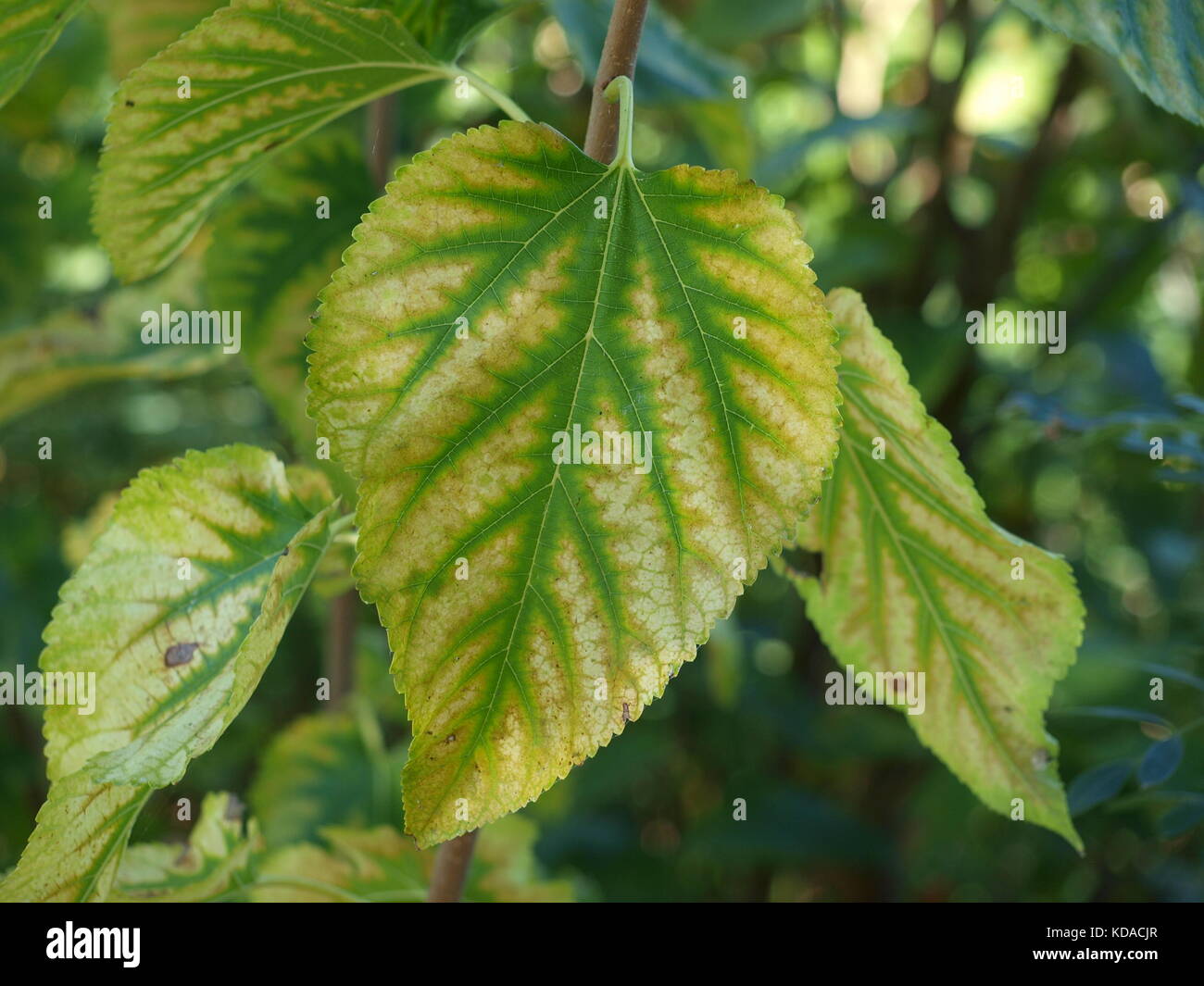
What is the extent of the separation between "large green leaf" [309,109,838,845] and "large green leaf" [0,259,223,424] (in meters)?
0.39

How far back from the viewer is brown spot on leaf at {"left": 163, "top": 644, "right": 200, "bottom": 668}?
51cm

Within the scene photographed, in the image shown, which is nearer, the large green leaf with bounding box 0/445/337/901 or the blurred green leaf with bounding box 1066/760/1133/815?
the large green leaf with bounding box 0/445/337/901

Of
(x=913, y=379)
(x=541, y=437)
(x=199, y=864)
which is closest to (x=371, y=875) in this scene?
(x=199, y=864)

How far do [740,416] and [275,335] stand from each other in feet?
1.30

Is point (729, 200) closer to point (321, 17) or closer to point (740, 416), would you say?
point (740, 416)

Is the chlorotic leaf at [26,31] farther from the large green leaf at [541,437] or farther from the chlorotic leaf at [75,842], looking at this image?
the chlorotic leaf at [75,842]

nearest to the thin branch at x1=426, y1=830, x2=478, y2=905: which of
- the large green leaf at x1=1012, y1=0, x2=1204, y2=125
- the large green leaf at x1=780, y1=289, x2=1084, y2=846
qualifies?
the large green leaf at x1=780, y1=289, x2=1084, y2=846

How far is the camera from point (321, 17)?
467mm

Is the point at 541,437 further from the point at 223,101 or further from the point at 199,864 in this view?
the point at 199,864

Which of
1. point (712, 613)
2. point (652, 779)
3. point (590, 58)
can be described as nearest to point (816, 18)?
point (590, 58)

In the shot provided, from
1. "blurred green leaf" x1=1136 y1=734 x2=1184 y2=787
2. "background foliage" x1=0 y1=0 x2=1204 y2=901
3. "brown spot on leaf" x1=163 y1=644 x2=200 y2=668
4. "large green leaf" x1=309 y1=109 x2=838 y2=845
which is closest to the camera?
"large green leaf" x1=309 y1=109 x2=838 y2=845

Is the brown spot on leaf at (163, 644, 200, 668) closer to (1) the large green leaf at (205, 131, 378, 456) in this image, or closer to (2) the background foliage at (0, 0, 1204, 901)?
(1) the large green leaf at (205, 131, 378, 456)

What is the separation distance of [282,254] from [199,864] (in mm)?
372

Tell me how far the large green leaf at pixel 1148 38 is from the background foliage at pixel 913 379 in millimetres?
500
